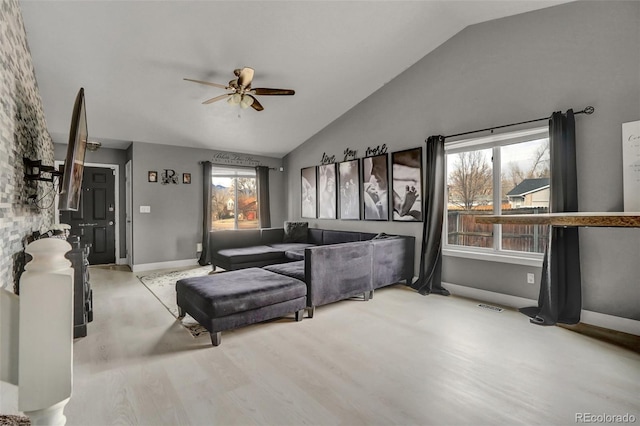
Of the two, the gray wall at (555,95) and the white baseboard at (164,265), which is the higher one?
the gray wall at (555,95)

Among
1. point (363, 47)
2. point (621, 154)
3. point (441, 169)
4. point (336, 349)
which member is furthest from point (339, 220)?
point (621, 154)

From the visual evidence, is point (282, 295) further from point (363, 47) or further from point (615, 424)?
point (363, 47)

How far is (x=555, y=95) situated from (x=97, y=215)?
7436 millimetres

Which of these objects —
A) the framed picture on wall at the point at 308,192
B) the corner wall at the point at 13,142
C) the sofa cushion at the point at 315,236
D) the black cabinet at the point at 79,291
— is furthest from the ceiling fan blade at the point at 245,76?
the sofa cushion at the point at 315,236

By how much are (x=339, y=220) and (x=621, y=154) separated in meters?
3.86

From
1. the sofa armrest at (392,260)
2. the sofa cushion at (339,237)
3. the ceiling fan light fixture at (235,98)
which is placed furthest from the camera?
the sofa cushion at (339,237)

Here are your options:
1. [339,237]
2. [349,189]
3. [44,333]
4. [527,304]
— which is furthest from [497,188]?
[44,333]

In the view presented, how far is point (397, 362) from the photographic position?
2.26 metres

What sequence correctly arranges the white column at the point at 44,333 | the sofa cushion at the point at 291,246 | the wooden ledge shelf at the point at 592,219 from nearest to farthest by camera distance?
1. the white column at the point at 44,333
2. the wooden ledge shelf at the point at 592,219
3. the sofa cushion at the point at 291,246

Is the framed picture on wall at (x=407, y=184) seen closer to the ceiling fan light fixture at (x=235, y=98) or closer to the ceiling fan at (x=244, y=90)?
the ceiling fan at (x=244, y=90)

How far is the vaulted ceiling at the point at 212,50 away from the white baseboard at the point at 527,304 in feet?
10.2

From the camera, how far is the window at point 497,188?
342 centimetres

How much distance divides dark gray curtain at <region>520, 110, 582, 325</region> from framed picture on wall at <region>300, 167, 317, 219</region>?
13.4ft

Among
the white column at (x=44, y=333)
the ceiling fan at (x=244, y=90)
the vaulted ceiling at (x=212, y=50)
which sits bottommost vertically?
the white column at (x=44, y=333)
